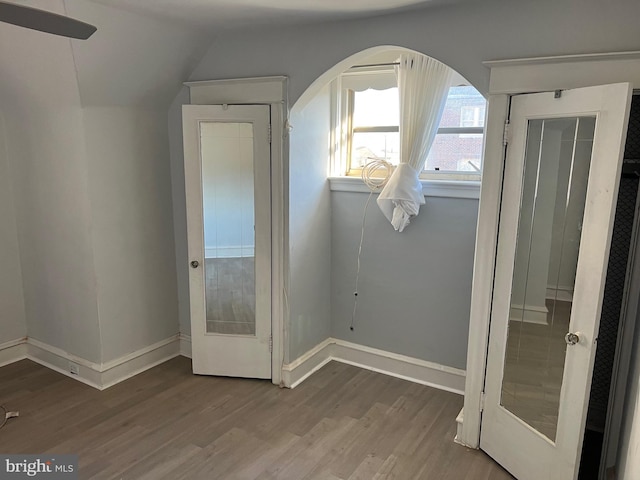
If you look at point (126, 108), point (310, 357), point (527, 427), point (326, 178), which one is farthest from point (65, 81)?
point (527, 427)

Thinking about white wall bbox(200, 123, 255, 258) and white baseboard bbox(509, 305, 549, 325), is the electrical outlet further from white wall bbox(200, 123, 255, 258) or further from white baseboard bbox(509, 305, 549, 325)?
white baseboard bbox(509, 305, 549, 325)

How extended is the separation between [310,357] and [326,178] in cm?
133

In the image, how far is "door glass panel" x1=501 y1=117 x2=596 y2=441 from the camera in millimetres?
2234

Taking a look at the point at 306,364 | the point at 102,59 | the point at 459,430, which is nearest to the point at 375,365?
the point at 306,364

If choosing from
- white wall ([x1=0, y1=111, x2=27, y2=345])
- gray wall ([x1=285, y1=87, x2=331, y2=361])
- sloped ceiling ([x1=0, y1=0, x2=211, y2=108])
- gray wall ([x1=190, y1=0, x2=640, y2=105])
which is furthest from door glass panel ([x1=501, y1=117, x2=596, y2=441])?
white wall ([x1=0, y1=111, x2=27, y2=345])

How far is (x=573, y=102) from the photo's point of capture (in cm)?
213

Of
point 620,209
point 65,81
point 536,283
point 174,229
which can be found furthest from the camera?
point 174,229

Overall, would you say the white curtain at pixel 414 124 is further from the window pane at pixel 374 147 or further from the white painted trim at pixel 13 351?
the white painted trim at pixel 13 351

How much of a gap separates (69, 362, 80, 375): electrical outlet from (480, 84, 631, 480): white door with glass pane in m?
2.75

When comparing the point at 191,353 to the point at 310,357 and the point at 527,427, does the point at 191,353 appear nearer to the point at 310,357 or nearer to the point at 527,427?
the point at 310,357

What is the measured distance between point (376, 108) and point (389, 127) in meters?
0.18

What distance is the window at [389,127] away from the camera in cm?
328

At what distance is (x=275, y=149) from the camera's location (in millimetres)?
3182

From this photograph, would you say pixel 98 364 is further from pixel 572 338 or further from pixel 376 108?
pixel 572 338
